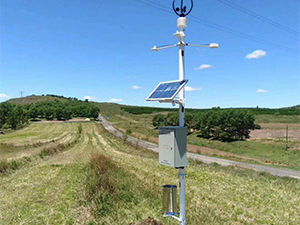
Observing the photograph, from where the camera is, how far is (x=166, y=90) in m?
5.88

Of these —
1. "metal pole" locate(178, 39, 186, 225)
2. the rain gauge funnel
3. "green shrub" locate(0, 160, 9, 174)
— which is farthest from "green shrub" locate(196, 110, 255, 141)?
"metal pole" locate(178, 39, 186, 225)

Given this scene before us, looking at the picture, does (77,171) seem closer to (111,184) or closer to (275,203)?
(111,184)

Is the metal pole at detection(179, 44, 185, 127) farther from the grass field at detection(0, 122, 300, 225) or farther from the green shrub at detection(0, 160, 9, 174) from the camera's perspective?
the green shrub at detection(0, 160, 9, 174)

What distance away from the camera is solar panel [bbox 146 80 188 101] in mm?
5420

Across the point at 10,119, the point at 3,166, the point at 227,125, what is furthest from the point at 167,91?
the point at 10,119

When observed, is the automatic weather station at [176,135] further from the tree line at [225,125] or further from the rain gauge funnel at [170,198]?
the tree line at [225,125]

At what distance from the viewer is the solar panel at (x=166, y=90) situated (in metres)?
5.42

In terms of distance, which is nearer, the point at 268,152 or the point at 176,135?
the point at 176,135

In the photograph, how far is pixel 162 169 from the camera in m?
18.1

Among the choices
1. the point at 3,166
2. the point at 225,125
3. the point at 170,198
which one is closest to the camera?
the point at 170,198

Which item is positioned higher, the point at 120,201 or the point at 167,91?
the point at 167,91

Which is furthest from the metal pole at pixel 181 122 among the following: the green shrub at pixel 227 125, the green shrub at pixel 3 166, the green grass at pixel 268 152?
the green shrub at pixel 227 125

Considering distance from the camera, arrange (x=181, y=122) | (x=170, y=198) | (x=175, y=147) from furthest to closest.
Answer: (x=170, y=198) → (x=181, y=122) → (x=175, y=147)

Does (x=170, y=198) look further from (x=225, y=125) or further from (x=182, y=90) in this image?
(x=225, y=125)
